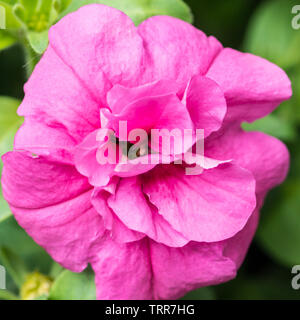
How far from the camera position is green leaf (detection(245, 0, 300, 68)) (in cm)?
140

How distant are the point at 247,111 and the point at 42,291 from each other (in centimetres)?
53

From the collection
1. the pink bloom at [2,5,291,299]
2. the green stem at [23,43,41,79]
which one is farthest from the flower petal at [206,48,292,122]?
the green stem at [23,43,41,79]

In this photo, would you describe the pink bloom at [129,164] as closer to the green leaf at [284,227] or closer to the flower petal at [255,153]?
the flower petal at [255,153]

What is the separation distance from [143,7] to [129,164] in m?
0.35

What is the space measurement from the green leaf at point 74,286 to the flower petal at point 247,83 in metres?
0.37

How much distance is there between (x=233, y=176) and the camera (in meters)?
0.86

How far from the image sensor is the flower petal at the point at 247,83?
882 mm

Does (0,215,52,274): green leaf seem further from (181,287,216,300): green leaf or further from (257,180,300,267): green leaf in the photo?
(257,180,300,267): green leaf

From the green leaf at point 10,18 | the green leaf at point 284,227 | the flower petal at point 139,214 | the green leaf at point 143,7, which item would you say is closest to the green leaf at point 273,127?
the green leaf at point 284,227

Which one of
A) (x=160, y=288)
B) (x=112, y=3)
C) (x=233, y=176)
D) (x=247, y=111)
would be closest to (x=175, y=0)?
(x=112, y=3)

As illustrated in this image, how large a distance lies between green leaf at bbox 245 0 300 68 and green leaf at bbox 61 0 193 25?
464 millimetres

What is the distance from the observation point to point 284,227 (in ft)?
4.42

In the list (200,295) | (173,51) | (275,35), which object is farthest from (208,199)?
(275,35)
